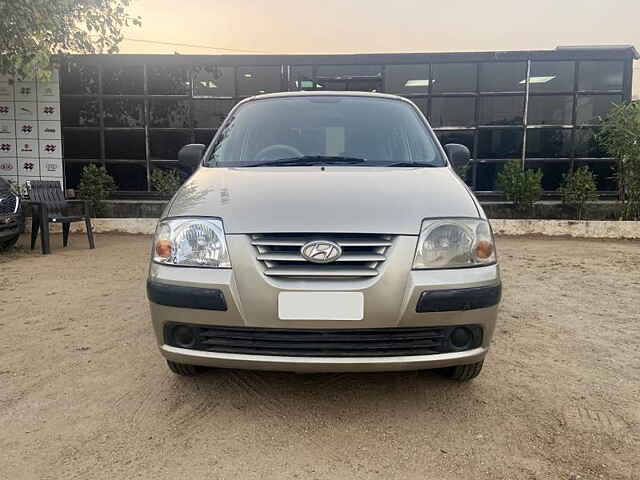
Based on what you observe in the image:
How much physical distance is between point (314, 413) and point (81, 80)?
10.4 metres

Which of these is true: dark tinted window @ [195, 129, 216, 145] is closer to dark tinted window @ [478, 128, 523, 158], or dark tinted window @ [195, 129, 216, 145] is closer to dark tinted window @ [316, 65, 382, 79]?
dark tinted window @ [316, 65, 382, 79]

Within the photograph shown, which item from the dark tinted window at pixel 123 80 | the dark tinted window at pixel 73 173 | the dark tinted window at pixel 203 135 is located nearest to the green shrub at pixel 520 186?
the dark tinted window at pixel 203 135

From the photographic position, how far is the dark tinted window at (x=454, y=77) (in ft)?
32.9

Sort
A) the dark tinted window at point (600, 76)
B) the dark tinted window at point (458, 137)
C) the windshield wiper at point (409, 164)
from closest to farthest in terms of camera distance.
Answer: the windshield wiper at point (409, 164) < the dark tinted window at point (600, 76) < the dark tinted window at point (458, 137)

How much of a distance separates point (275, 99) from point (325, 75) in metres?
7.31

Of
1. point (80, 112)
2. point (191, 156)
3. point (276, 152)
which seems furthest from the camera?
point (80, 112)

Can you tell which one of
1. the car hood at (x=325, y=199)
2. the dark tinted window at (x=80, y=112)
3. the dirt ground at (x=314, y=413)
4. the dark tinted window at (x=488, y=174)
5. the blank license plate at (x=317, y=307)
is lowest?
the dirt ground at (x=314, y=413)

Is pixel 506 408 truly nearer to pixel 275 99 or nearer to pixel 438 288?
pixel 438 288

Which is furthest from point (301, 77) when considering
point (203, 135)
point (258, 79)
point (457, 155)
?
point (457, 155)

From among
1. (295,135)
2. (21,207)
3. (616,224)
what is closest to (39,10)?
(21,207)

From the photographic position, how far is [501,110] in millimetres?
10102

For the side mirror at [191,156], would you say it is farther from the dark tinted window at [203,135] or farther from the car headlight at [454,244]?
the dark tinted window at [203,135]

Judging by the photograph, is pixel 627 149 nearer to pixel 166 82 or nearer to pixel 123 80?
pixel 166 82

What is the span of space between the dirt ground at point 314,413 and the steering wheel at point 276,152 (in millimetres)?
1272
